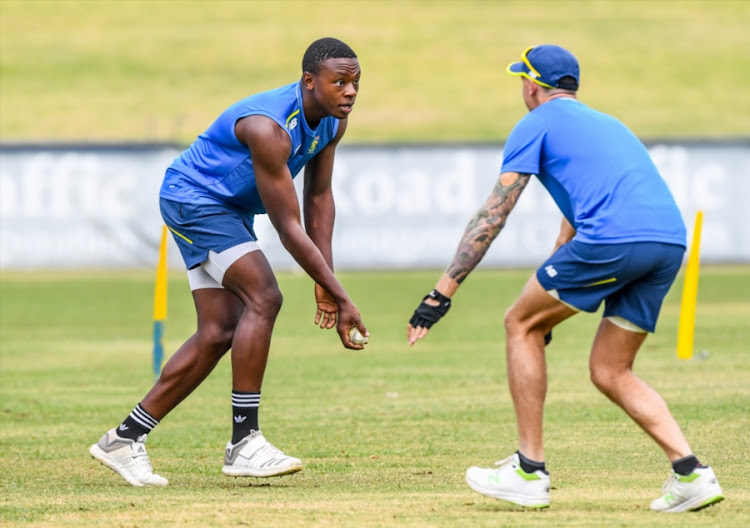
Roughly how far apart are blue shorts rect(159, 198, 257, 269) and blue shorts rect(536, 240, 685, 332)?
1.79 m

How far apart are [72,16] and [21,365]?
39.3 meters

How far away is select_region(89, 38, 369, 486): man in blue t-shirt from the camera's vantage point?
22.5 feet

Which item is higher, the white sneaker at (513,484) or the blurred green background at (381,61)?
the white sneaker at (513,484)

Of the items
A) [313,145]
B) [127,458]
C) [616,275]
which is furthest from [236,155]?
[616,275]

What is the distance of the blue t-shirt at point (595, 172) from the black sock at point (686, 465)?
3.06 ft

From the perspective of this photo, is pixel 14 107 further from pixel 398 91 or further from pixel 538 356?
pixel 538 356

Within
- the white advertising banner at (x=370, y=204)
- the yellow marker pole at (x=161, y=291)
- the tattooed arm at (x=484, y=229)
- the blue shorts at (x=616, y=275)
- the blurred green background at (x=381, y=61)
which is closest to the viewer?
the blue shorts at (x=616, y=275)

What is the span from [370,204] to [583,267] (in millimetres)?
17276

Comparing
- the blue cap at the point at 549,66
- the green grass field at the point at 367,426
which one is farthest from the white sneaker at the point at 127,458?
the blue cap at the point at 549,66

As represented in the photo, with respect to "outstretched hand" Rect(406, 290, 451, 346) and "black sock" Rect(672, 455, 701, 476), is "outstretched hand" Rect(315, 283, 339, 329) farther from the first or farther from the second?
"black sock" Rect(672, 455, 701, 476)

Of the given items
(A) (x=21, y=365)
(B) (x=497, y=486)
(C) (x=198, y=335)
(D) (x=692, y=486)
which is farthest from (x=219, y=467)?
(A) (x=21, y=365)

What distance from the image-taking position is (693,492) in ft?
19.1

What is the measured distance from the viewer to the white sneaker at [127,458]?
7.01m

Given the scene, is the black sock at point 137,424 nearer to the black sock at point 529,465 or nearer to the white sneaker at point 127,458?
the white sneaker at point 127,458
